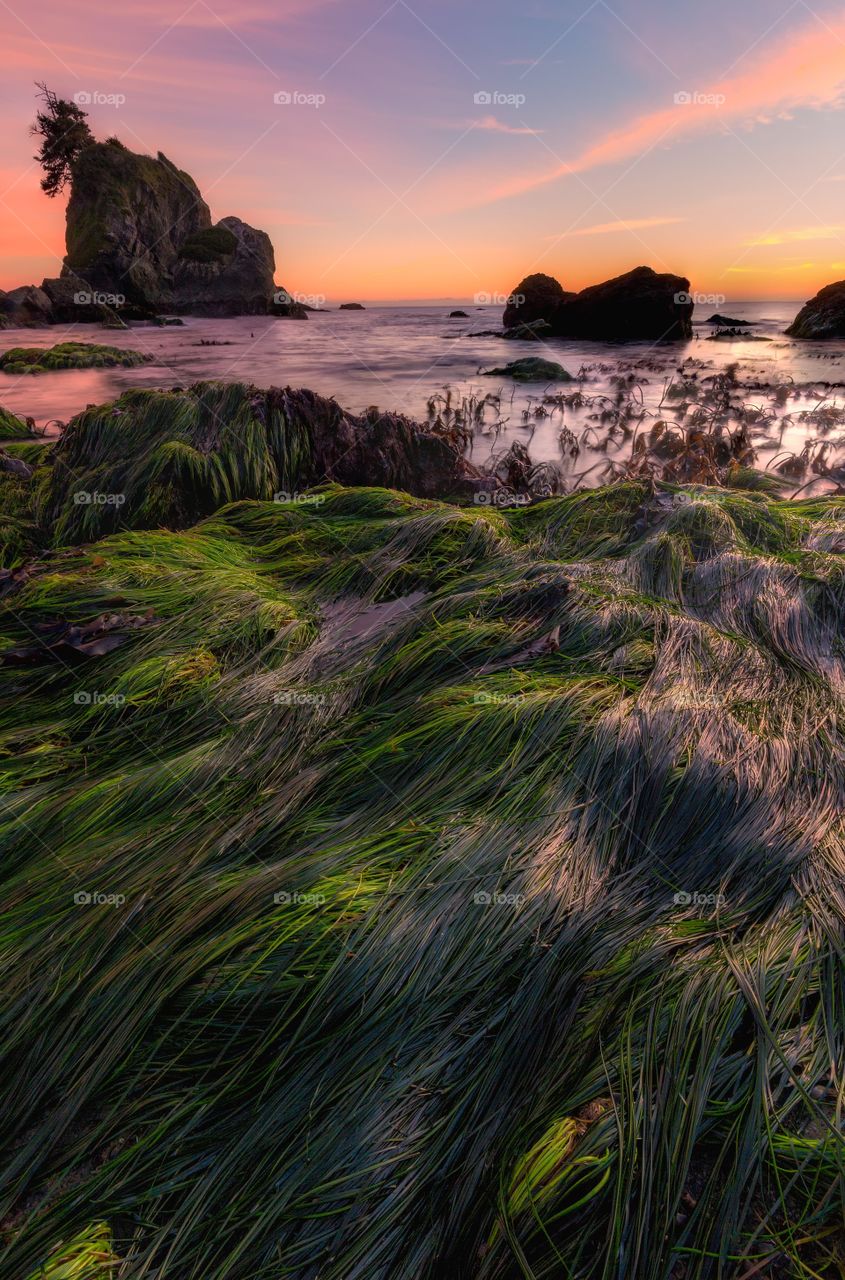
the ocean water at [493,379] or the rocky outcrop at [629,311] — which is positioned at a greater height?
the rocky outcrop at [629,311]

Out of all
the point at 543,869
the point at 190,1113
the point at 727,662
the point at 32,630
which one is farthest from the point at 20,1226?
the point at 727,662

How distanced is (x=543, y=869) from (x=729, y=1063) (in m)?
0.48

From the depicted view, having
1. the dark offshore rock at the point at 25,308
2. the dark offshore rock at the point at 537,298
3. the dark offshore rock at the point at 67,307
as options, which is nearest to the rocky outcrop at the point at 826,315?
the dark offshore rock at the point at 537,298

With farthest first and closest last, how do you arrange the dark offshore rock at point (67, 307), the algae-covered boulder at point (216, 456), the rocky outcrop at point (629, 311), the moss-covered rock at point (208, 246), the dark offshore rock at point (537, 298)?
the moss-covered rock at point (208, 246), the dark offshore rock at point (67, 307), the dark offshore rock at point (537, 298), the rocky outcrop at point (629, 311), the algae-covered boulder at point (216, 456)

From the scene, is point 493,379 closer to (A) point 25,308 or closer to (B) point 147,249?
(A) point 25,308

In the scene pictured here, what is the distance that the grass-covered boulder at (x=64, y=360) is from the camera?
9.46m

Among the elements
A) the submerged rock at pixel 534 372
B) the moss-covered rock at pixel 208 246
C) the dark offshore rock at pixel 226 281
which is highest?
the moss-covered rock at pixel 208 246

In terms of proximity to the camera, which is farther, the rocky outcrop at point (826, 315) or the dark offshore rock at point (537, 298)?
the dark offshore rock at point (537, 298)

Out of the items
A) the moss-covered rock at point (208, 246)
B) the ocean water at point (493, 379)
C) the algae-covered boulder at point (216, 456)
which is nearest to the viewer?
the algae-covered boulder at point (216, 456)

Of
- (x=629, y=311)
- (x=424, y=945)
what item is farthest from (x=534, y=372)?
(x=424, y=945)

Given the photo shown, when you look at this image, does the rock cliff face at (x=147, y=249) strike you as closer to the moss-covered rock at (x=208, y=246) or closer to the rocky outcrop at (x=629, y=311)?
the moss-covered rock at (x=208, y=246)

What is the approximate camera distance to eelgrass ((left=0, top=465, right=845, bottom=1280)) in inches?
37.3

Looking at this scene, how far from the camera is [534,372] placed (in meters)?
10.6

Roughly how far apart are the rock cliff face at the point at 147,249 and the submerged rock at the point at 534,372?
2414 cm
